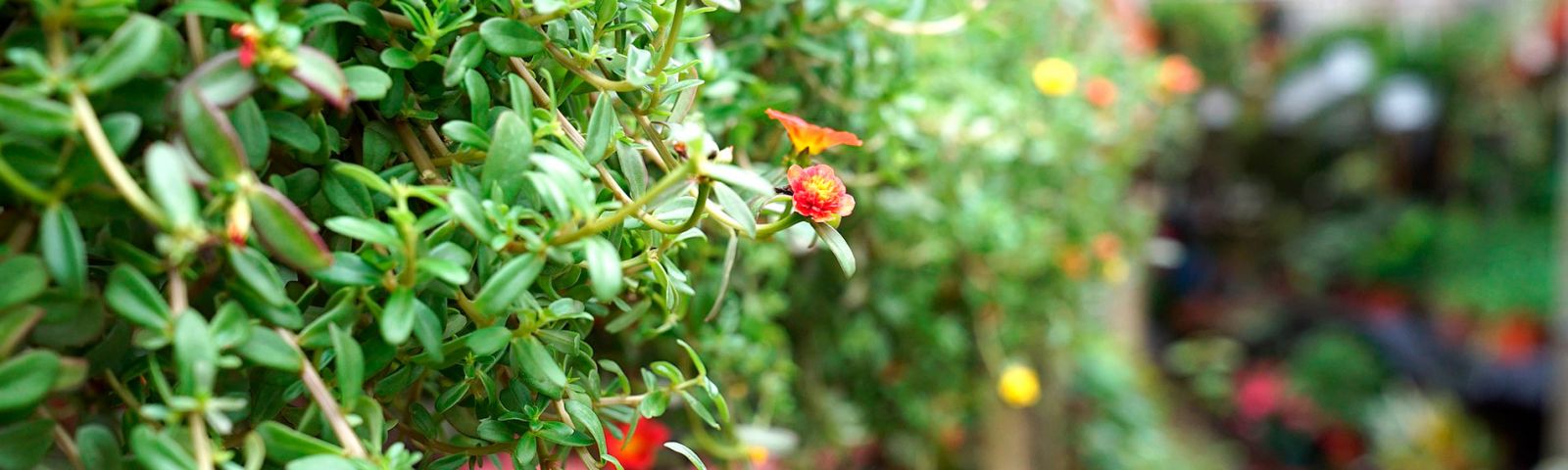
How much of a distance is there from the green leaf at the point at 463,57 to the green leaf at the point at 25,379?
0.49 ft

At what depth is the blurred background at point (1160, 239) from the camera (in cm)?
84

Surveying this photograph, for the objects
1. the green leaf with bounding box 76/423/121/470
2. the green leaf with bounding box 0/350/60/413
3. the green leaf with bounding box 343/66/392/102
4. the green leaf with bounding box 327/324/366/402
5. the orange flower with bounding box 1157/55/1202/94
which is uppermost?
the orange flower with bounding box 1157/55/1202/94

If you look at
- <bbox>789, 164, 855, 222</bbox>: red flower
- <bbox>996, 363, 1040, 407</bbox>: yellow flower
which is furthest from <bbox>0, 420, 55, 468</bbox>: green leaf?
<bbox>996, 363, 1040, 407</bbox>: yellow flower

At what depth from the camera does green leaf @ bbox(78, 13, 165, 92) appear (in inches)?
11.3

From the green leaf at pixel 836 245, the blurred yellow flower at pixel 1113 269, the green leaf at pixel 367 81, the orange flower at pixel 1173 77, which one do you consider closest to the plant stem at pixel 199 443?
the green leaf at pixel 367 81

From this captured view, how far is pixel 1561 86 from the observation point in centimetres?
285

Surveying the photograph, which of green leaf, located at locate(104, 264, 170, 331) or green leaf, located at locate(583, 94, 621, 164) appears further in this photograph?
green leaf, located at locate(583, 94, 621, 164)

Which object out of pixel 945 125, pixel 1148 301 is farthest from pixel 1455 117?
pixel 945 125

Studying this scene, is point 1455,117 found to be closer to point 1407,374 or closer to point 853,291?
point 1407,374

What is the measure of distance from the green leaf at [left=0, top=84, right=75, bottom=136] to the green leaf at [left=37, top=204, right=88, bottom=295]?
21 millimetres

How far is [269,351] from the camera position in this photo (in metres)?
0.33

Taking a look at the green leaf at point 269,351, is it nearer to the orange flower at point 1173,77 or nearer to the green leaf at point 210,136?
the green leaf at point 210,136

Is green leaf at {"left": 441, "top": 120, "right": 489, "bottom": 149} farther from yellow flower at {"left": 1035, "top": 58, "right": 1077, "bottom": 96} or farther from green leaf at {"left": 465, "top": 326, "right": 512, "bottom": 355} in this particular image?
yellow flower at {"left": 1035, "top": 58, "right": 1077, "bottom": 96}

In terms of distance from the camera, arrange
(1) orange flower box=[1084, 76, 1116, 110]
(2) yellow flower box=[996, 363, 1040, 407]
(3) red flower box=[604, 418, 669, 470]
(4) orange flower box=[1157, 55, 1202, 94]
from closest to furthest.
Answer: (3) red flower box=[604, 418, 669, 470] → (2) yellow flower box=[996, 363, 1040, 407] → (1) orange flower box=[1084, 76, 1116, 110] → (4) orange flower box=[1157, 55, 1202, 94]
